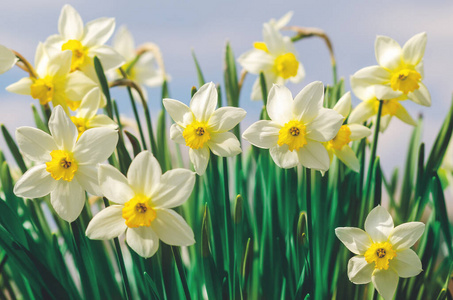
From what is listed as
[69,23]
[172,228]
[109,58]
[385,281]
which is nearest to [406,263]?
[385,281]

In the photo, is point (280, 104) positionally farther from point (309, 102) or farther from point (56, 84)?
point (56, 84)

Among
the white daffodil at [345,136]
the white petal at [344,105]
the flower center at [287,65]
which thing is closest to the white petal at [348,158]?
the white daffodil at [345,136]

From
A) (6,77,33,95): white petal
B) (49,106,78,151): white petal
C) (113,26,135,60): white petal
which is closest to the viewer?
(49,106,78,151): white petal

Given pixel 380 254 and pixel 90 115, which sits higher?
pixel 90 115

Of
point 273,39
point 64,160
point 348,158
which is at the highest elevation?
point 273,39

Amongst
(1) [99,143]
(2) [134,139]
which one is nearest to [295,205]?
(2) [134,139]

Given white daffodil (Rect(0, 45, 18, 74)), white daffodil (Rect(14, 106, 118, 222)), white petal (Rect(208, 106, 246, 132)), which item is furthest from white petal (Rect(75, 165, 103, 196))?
white daffodil (Rect(0, 45, 18, 74))

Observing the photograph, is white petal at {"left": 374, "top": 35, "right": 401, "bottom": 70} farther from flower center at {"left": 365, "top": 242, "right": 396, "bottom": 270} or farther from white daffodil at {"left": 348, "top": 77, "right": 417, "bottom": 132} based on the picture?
flower center at {"left": 365, "top": 242, "right": 396, "bottom": 270}

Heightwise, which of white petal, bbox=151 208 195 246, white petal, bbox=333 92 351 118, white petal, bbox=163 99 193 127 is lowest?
white petal, bbox=151 208 195 246
